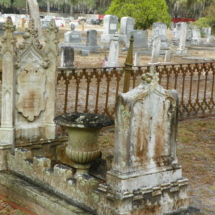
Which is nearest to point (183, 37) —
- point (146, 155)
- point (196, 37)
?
point (196, 37)

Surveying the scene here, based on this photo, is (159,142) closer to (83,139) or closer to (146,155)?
(146,155)

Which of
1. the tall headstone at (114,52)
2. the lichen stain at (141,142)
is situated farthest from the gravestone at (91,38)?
the lichen stain at (141,142)

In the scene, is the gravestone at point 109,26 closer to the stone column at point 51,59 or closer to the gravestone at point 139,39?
the gravestone at point 139,39

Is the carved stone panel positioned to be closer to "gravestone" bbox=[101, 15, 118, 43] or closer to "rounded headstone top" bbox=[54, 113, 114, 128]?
"rounded headstone top" bbox=[54, 113, 114, 128]

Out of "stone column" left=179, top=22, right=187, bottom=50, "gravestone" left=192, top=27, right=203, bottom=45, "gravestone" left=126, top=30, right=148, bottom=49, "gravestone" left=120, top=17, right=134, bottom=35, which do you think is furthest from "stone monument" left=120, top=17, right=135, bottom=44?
"gravestone" left=192, top=27, right=203, bottom=45

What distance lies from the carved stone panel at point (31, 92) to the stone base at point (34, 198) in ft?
3.09

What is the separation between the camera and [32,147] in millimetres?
6559

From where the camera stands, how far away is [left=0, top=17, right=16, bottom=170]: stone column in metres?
6.15

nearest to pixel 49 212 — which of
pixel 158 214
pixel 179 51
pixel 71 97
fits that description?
pixel 158 214

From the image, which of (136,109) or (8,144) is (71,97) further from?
(136,109)

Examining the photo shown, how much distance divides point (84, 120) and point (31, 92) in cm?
104

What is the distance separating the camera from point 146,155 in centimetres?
479

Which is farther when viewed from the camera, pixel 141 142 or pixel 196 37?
pixel 196 37

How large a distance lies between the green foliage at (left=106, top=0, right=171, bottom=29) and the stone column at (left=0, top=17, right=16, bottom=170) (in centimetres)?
2608
